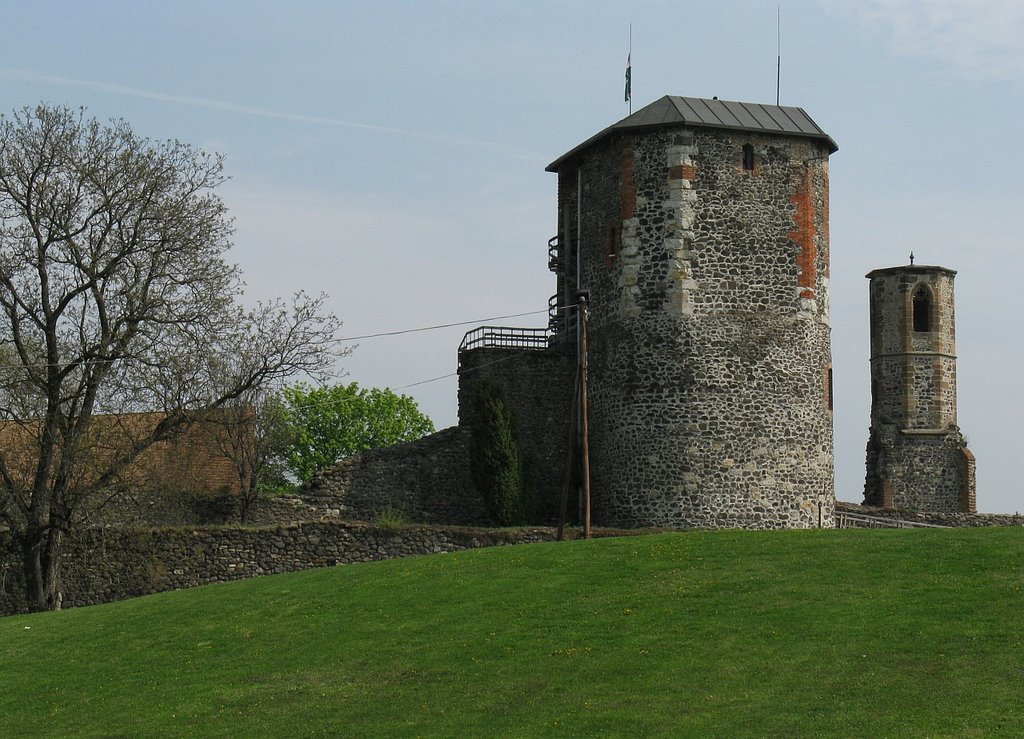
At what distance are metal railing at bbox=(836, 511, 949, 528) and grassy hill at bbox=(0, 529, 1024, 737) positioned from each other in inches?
610

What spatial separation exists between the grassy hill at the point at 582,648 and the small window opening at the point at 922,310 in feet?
106

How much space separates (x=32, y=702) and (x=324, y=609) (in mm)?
5145

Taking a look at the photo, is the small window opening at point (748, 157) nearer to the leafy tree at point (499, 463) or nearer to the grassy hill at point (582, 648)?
the leafy tree at point (499, 463)

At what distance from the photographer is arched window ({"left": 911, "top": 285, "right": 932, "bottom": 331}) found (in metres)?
59.1

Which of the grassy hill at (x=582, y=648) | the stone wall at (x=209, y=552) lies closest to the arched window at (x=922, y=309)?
the stone wall at (x=209, y=552)

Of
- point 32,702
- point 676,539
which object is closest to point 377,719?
point 32,702

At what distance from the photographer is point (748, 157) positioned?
40.6 metres

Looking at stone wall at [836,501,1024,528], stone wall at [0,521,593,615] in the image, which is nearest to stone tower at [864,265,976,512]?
stone wall at [836,501,1024,528]

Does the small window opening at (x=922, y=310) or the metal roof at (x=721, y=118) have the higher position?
the metal roof at (x=721, y=118)

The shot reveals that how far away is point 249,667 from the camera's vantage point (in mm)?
22594

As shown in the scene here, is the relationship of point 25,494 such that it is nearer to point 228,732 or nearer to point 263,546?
point 263,546

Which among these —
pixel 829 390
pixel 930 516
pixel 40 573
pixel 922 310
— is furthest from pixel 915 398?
pixel 40 573

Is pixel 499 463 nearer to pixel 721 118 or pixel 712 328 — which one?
pixel 712 328

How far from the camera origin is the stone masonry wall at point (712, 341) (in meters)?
39.4
